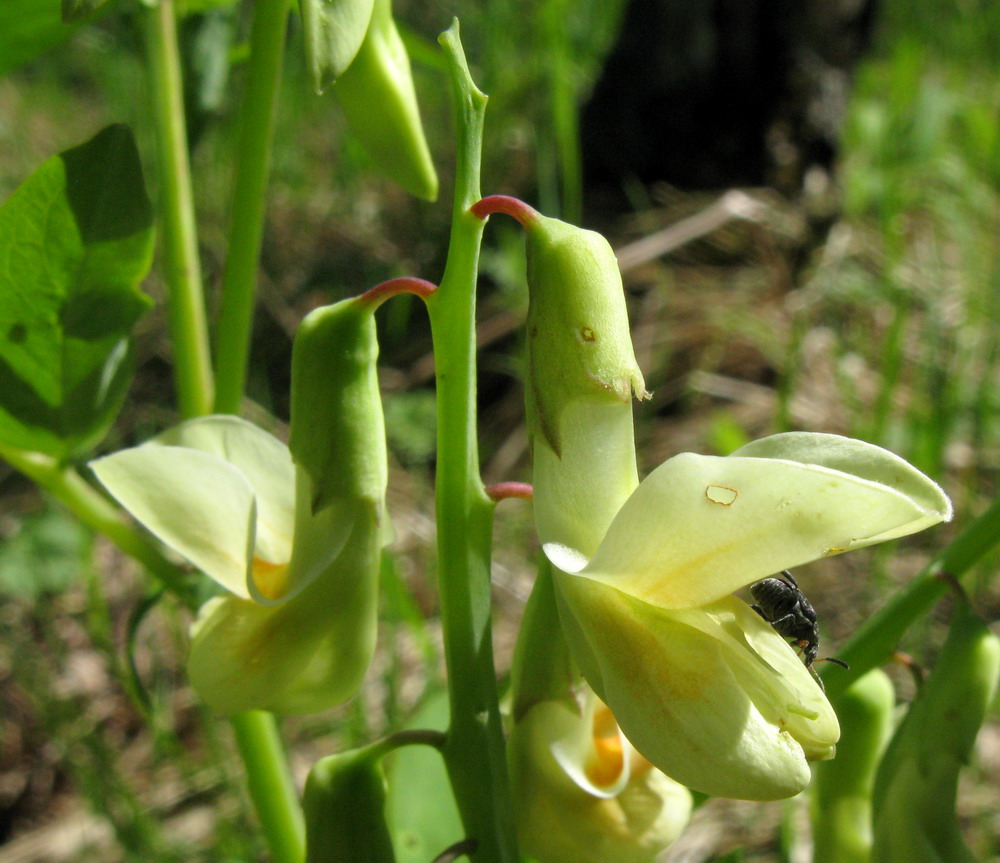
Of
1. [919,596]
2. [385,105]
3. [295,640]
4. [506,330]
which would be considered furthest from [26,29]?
[506,330]

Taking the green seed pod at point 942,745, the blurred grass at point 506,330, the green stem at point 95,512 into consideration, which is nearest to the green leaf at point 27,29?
the blurred grass at point 506,330

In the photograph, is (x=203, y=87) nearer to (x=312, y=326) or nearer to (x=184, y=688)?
(x=312, y=326)

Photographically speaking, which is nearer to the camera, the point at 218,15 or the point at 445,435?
the point at 445,435

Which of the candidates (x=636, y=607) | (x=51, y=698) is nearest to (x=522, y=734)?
(x=636, y=607)

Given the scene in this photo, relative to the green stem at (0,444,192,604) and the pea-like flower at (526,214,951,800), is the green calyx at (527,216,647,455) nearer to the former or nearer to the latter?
the pea-like flower at (526,214,951,800)

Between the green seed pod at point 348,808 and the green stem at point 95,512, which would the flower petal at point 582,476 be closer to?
the green seed pod at point 348,808

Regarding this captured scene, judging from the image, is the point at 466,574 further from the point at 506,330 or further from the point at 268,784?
the point at 506,330
